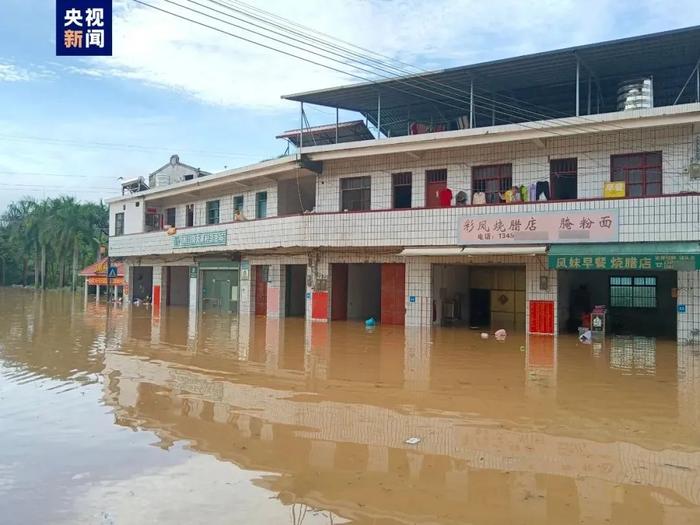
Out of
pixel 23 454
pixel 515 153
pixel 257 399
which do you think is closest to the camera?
pixel 23 454

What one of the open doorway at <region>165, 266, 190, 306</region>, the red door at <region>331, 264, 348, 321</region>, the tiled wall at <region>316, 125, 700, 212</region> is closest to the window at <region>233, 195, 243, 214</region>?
the tiled wall at <region>316, 125, 700, 212</region>

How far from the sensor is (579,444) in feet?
21.0

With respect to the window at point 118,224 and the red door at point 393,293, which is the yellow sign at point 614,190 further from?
the window at point 118,224

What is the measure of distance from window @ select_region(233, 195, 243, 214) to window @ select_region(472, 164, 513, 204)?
11485mm

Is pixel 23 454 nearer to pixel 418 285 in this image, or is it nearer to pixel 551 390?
pixel 551 390

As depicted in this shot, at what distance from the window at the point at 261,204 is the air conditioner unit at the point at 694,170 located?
15523 millimetres

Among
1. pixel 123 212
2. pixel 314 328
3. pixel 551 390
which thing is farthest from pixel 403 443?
pixel 123 212

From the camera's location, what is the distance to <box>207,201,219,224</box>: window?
28.0m

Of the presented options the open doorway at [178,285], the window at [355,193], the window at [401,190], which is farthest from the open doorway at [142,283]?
the window at [401,190]

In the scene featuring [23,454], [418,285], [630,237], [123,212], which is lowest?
[23,454]

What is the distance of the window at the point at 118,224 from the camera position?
112ft

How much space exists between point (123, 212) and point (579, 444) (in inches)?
1261

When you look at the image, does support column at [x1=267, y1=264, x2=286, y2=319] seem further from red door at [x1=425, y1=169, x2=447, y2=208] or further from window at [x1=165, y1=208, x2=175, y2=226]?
window at [x1=165, y1=208, x2=175, y2=226]

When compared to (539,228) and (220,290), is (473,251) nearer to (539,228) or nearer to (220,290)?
(539,228)
